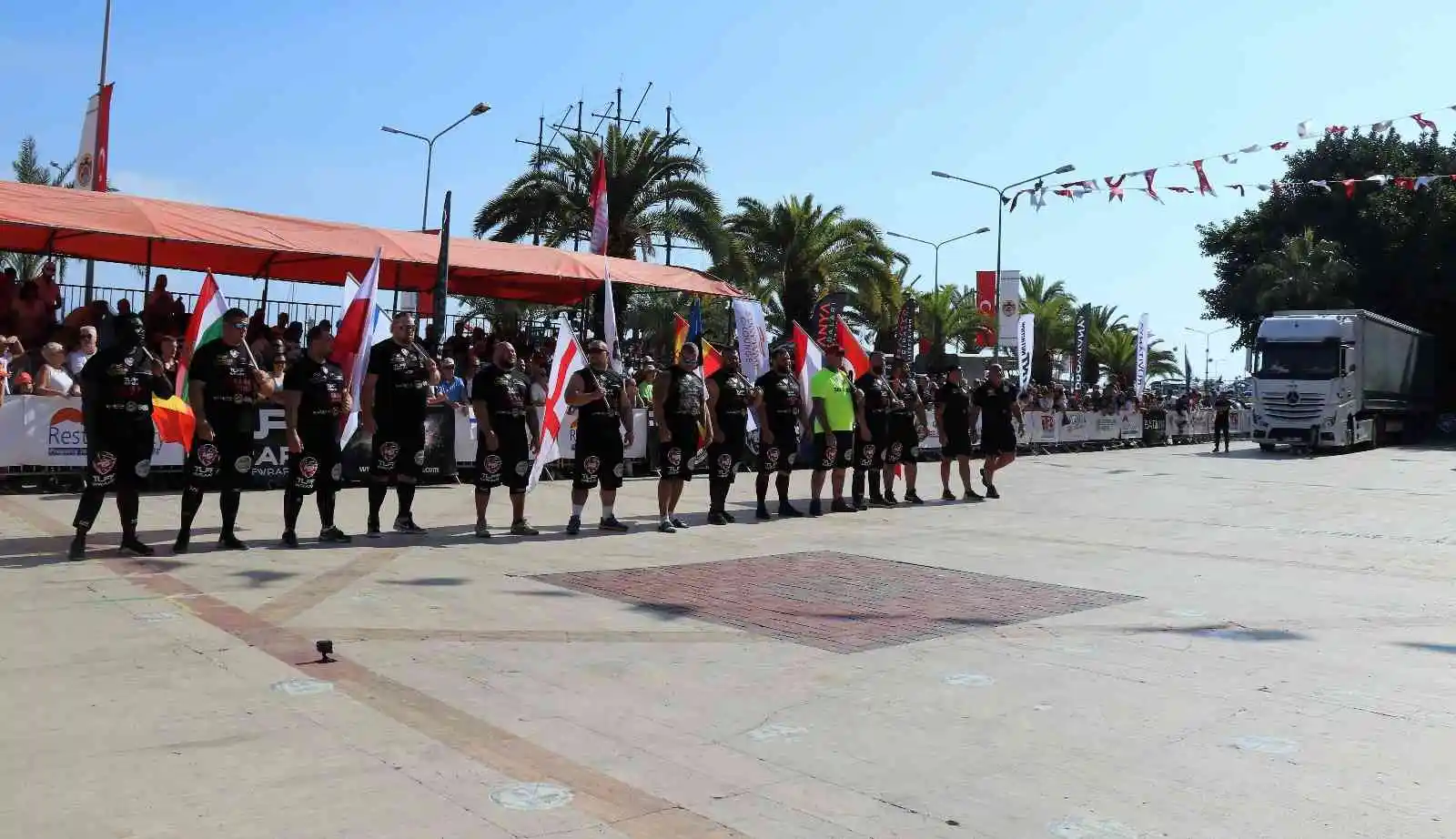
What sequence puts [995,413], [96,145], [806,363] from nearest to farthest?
[806,363], [995,413], [96,145]

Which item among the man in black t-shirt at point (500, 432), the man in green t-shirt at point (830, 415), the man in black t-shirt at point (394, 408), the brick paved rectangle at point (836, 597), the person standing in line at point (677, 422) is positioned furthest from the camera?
the man in green t-shirt at point (830, 415)

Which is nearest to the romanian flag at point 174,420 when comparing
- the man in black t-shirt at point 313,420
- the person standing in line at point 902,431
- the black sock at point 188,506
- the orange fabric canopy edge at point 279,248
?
the black sock at point 188,506

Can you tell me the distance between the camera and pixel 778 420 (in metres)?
12.6

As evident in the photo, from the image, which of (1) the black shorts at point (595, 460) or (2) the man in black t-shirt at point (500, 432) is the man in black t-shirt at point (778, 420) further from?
(2) the man in black t-shirt at point (500, 432)

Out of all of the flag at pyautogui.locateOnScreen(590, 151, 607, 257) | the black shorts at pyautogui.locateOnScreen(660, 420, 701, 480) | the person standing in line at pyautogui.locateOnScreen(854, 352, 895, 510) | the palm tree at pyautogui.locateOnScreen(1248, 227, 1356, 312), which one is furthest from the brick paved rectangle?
the palm tree at pyautogui.locateOnScreen(1248, 227, 1356, 312)

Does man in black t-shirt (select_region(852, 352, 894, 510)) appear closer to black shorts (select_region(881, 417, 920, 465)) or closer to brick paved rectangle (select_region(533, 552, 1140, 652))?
black shorts (select_region(881, 417, 920, 465))

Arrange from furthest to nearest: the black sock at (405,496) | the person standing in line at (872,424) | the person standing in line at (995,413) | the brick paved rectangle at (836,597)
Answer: the person standing in line at (995,413), the person standing in line at (872,424), the black sock at (405,496), the brick paved rectangle at (836,597)

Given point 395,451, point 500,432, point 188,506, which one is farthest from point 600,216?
point 188,506

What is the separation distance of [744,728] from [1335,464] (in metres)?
24.5

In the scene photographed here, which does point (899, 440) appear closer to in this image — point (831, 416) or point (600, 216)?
point (831, 416)

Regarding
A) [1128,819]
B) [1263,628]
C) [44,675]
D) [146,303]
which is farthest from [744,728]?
[146,303]

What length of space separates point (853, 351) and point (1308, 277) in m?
40.5

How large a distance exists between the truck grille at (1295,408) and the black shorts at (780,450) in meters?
21.8

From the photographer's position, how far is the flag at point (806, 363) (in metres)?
13.1
